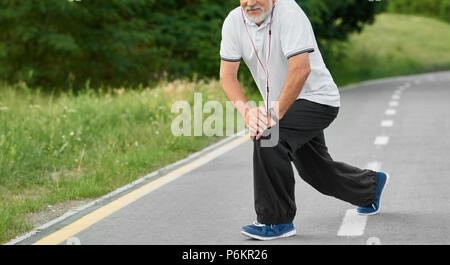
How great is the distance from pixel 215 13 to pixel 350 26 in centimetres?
1150

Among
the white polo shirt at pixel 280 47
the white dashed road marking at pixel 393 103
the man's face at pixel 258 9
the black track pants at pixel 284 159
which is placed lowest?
the white dashed road marking at pixel 393 103

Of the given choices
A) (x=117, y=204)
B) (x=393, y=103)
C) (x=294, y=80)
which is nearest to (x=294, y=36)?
(x=294, y=80)

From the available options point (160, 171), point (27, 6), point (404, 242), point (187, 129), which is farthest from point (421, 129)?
point (27, 6)

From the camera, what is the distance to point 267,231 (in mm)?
5992

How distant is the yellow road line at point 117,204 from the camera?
636 centimetres

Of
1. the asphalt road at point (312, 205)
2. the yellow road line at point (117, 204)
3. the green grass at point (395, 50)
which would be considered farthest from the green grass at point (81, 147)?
the green grass at point (395, 50)

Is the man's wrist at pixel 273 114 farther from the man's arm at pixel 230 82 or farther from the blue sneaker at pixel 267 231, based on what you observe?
the blue sneaker at pixel 267 231

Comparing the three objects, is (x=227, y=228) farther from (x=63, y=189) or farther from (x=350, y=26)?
(x=350, y=26)

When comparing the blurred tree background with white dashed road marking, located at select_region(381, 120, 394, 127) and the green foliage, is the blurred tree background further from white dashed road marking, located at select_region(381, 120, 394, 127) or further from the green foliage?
the green foliage

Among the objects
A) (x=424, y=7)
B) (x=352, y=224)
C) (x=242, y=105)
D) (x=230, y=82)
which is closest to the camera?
(x=242, y=105)

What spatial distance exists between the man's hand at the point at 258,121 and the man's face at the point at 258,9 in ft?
1.91

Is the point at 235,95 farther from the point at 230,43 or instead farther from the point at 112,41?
the point at 112,41

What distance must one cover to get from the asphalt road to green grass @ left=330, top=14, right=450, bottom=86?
18.7 meters

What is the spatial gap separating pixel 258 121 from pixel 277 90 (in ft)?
0.83
